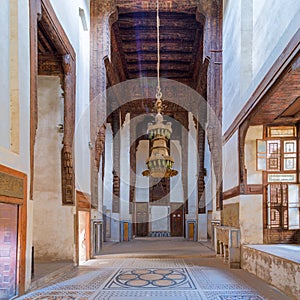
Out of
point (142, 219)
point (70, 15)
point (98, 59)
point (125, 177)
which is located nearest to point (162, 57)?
point (98, 59)

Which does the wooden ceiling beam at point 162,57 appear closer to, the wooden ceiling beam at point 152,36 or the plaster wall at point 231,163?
the wooden ceiling beam at point 152,36

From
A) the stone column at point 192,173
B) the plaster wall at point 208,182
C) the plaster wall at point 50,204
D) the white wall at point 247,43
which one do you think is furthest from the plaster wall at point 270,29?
the stone column at point 192,173

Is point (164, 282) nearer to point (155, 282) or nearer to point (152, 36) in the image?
point (155, 282)

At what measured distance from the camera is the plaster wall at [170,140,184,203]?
15.8 meters

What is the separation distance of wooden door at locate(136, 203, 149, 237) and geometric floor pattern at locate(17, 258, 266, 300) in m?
8.90

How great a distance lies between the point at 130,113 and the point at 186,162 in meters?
2.67

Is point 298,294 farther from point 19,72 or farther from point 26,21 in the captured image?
point 26,21

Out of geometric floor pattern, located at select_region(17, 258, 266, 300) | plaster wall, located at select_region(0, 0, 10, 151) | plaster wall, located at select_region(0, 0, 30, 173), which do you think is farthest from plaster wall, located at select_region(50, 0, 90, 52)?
geometric floor pattern, located at select_region(17, 258, 266, 300)

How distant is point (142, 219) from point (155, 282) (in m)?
10.6

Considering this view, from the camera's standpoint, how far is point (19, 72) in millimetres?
4227

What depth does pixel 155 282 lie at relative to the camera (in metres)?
5.03

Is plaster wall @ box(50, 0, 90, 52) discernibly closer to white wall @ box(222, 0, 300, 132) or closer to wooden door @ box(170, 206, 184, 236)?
white wall @ box(222, 0, 300, 132)

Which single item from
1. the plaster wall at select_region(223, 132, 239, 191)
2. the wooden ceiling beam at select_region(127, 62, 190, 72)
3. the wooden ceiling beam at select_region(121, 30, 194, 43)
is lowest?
the plaster wall at select_region(223, 132, 239, 191)

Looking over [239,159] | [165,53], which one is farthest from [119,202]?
[239,159]
